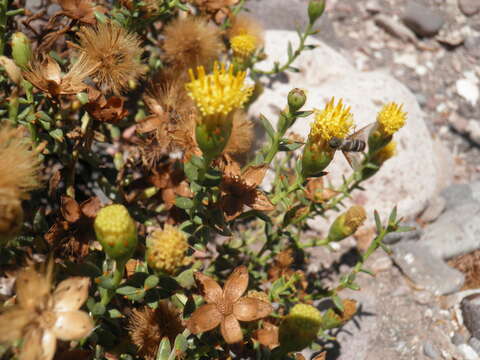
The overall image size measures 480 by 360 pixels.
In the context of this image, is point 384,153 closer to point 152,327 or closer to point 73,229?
point 152,327

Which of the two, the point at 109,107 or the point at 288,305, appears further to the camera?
the point at 288,305

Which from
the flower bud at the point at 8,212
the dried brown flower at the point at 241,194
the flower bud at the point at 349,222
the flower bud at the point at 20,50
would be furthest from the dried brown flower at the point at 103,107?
the flower bud at the point at 349,222

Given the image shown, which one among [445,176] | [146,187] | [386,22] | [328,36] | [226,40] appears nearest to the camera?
[146,187]

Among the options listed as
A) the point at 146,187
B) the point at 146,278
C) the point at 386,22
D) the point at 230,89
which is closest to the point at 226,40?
the point at 146,187

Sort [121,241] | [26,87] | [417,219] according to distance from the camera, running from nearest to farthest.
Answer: [121,241] < [26,87] < [417,219]

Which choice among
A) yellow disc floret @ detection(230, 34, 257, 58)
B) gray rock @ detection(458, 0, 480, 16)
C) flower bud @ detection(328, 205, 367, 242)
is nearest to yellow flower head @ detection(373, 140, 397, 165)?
flower bud @ detection(328, 205, 367, 242)

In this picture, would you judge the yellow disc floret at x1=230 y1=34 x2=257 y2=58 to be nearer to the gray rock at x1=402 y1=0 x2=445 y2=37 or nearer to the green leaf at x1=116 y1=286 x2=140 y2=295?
the green leaf at x1=116 y1=286 x2=140 y2=295

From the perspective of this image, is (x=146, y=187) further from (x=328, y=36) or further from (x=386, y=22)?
(x=386, y=22)
